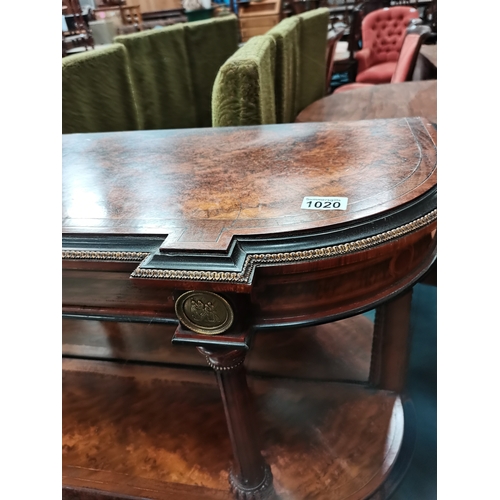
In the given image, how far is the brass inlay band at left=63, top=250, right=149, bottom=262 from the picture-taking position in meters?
0.58

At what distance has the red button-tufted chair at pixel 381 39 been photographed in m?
3.38

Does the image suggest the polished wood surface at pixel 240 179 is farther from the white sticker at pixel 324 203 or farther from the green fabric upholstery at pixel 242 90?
the green fabric upholstery at pixel 242 90

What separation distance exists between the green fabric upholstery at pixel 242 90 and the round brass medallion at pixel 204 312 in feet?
2.52

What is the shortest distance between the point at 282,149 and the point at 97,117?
3.41 ft

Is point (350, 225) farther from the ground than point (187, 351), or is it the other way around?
point (350, 225)

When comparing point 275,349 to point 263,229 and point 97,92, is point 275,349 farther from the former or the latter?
point 97,92

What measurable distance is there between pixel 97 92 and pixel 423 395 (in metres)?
1.52

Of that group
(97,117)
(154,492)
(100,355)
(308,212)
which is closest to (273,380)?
(154,492)

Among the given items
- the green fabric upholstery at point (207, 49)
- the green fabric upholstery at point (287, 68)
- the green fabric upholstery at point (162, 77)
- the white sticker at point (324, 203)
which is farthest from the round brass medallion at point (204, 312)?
the green fabric upholstery at point (207, 49)

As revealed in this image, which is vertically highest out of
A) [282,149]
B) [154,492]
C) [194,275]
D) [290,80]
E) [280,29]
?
[280,29]

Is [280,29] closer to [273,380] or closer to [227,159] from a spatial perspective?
[227,159]

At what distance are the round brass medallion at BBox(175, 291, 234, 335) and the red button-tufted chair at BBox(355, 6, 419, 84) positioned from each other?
3.27 m

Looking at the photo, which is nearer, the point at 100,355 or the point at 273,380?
the point at 273,380

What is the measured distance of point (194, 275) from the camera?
0.51m
